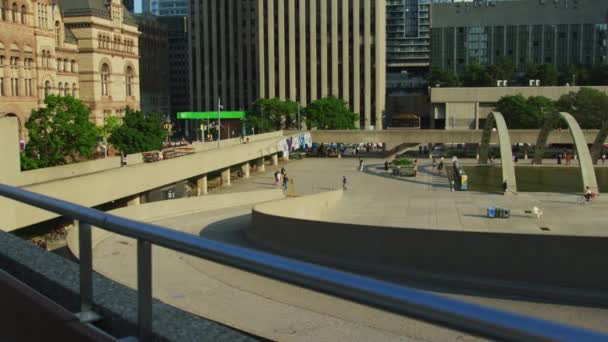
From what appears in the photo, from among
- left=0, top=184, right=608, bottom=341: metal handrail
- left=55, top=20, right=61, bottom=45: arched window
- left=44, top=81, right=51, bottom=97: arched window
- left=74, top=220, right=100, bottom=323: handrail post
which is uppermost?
left=55, top=20, right=61, bottom=45: arched window

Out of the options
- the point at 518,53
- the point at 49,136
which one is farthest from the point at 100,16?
the point at 518,53

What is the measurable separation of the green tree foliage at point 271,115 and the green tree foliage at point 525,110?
1159 inches

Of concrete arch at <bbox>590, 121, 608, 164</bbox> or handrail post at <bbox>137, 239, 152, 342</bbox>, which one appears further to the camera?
concrete arch at <bbox>590, 121, 608, 164</bbox>

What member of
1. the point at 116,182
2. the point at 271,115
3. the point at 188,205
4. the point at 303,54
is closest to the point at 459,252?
the point at 116,182

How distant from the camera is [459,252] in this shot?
77.3ft

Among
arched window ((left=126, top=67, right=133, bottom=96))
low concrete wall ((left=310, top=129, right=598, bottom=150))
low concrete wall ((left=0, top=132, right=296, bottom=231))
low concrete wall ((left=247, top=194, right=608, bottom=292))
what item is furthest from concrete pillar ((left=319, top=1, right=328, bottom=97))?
low concrete wall ((left=247, top=194, right=608, bottom=292))

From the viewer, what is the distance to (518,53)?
155375 millimetres

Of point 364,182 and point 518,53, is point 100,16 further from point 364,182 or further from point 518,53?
point 518,53

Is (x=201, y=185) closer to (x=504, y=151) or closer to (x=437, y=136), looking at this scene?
(x=504, y=151)

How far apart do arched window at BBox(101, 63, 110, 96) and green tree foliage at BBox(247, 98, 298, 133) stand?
22.2 m

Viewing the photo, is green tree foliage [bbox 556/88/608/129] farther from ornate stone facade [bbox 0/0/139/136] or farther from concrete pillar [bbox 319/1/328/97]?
ornate stone facade [bbox 0/0/139/136]

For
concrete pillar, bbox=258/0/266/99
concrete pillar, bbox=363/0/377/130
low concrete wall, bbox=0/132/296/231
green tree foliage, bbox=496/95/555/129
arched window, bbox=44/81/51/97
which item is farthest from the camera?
concrete pillar, bbox=258/0/266/99

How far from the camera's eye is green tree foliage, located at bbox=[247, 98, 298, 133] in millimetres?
99938

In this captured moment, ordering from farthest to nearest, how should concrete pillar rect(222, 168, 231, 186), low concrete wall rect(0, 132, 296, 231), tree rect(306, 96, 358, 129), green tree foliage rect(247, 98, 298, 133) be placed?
green tree foliage rect(247, 98, 298, 133)
tree rect(306, 96, 358, 129)
concrete pillar rect(222, 168, 231, 186)
low concrete wall rect(0, 132, 296, 231)
